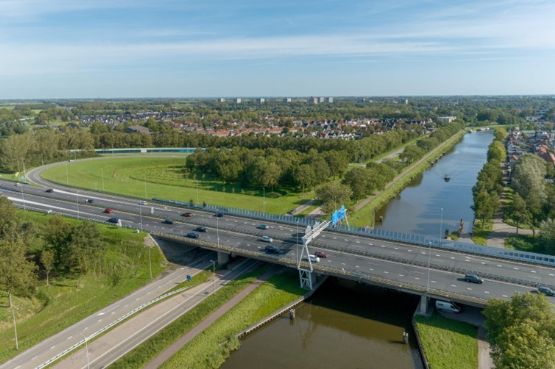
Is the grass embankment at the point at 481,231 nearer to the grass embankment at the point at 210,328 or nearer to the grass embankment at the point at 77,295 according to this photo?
the grass embankment at the point at 210,328

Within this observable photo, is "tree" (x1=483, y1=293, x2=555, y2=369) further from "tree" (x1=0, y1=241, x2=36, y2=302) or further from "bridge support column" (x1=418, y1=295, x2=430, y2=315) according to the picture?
"tree" (x1=0, y1=241, x2=36, y2=302)

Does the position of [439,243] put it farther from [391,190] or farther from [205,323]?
[391,190]

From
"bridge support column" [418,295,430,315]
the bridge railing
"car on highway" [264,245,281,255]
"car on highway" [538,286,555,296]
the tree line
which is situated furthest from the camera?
the tree line

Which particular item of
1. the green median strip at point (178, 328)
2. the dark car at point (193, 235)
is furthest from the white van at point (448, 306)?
the dark car at point (193, 235)

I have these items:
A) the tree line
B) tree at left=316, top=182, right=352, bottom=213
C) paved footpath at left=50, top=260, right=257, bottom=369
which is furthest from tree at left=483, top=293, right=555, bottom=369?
the tree line

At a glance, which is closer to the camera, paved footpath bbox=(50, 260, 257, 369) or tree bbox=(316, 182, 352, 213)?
paved footpath bbox=(50, 260, 257, 369)

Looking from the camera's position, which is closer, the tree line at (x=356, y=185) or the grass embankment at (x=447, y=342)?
the grass embankment at (x=447, y=342)
